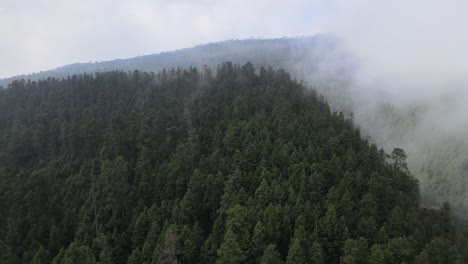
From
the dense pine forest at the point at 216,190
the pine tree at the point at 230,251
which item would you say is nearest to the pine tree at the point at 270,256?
the dense pine forest at the point at 216,190

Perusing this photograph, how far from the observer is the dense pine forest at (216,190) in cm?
5188

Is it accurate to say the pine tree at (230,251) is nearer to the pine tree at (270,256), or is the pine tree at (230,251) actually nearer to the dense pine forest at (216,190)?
the dense pine forest at (216,190)

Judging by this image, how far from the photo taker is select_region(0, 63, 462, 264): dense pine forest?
170 ft

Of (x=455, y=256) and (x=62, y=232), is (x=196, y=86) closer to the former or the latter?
(x=62, y=232)

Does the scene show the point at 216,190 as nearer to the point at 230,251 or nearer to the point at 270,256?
the point at 230,251

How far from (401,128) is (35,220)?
141 m

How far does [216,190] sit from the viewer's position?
206ft

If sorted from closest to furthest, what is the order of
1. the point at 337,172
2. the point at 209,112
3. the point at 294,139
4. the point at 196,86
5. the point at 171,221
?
1. the point at 171,221
2. the point at 337,172
3. the point at 294,139
4. the point at 209,112
5. the point at 196,86

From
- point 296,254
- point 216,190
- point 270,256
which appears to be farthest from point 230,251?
point 216,190

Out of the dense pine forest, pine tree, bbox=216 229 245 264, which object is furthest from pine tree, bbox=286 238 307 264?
pine tree, bbox=216 229 245 264

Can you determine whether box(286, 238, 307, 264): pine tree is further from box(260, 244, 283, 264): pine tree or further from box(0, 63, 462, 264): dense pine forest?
box(260, 244, 283, 264): pine tree

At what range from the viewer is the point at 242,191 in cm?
5844

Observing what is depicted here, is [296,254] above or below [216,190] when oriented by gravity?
below

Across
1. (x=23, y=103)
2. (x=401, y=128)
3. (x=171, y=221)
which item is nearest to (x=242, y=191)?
(x=171, y=221)
